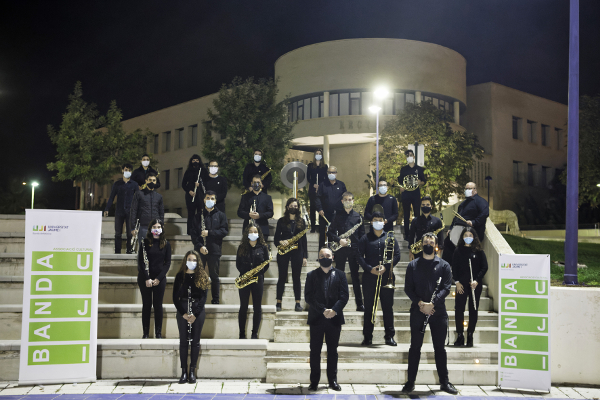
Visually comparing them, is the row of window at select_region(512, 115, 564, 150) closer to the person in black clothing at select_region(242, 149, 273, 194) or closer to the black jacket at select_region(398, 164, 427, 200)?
the black jacket at select_region(398, 164, 427, 200)

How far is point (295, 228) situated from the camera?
941 centimetres

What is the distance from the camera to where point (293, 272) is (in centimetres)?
925

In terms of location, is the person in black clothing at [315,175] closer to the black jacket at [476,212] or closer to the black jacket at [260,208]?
the black jacket at [260,208]

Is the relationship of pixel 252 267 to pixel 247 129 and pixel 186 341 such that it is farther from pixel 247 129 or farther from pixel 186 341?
pixel 247 129

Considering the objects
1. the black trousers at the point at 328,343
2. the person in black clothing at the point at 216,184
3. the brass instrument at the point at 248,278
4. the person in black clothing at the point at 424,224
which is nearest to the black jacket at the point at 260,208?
the person in black clothing at the point at 216,184

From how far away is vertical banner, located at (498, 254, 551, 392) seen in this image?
743 centimetres

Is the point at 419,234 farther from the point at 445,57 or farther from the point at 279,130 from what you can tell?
the point at 445,57

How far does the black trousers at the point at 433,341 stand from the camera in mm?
7238

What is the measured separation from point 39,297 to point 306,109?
3165 cm

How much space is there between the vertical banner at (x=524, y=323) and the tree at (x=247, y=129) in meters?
19.9

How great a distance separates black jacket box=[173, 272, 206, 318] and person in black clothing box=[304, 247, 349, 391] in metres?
1.56

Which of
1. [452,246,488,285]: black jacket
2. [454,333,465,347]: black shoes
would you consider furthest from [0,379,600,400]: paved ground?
[452,246,488,285]: black jacket

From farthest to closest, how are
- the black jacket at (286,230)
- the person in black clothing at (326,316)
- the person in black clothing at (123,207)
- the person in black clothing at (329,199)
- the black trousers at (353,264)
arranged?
the person in black clothing at (329,199) → the person in black clothing at (123,207) → the black jacket at (286,230) → the black trousers at (353,264) → the person in black clothing at (326,316)

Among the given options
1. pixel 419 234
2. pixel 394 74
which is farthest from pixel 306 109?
pixel 419 234
